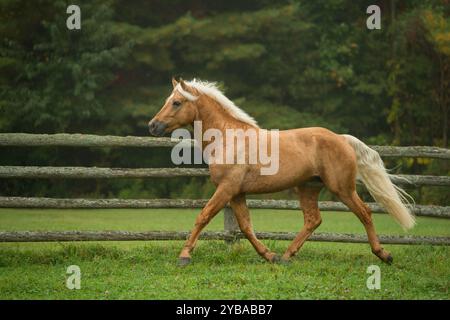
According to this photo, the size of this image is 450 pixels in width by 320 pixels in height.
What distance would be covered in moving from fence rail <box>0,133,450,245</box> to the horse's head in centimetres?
89

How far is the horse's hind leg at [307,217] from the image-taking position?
907 centimetres

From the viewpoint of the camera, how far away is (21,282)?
Result: 25.7ft

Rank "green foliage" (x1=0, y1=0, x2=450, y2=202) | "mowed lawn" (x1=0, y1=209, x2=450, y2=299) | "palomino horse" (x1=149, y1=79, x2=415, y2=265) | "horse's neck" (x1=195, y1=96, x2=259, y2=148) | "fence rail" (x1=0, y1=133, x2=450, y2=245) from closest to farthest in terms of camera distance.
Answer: "mowed lawn" (x1=0, y1=209, x2=450, y2=299), "palomino horse" (x1=149, y1=79, x2=415, y2=265), "horse's neck" (x1=195, y1=96, x2=259, y2=148), "fence rail" (x1=0, y1=133, x2=450, y2=245), "green foliage" (x1=0, y1=0, x2=450, y2=202)

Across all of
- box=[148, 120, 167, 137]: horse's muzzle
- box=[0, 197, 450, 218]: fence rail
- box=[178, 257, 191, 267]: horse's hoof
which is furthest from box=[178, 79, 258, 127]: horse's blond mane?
box=[178, 257, 191, 267]: horse's hoof

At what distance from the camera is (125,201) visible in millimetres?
9805

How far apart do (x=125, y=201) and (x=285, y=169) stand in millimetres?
2309

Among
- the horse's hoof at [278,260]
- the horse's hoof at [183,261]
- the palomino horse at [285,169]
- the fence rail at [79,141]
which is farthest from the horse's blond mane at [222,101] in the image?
the horse's hoof at [183,261]

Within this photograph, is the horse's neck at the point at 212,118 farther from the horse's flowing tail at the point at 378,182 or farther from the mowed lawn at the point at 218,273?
the mowed lawn at the point at 218,273

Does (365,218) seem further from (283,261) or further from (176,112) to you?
(176,112)

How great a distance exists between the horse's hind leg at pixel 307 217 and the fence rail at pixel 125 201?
2.23 feet

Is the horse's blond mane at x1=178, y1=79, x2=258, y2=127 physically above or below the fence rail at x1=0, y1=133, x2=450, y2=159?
above

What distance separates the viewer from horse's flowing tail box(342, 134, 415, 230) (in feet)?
29.8

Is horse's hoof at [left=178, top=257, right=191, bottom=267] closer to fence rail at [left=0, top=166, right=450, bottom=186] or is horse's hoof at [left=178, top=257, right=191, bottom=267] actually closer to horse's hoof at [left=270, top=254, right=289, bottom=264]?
horse's hoof at [left=270, top=254, right=289, bottom=264]

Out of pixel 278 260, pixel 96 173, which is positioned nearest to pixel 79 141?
pixel 96 173
